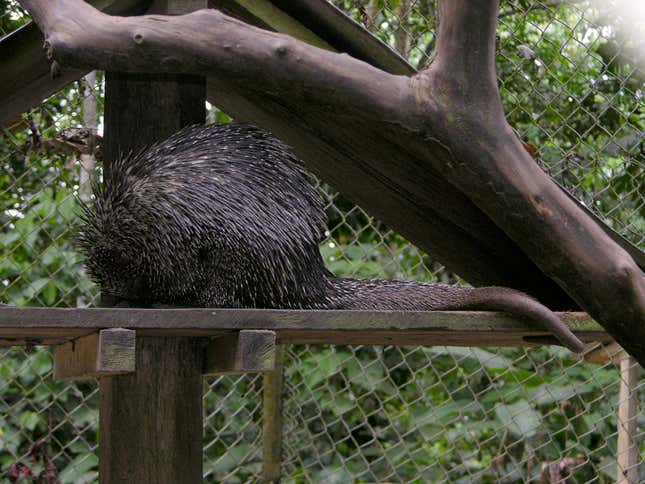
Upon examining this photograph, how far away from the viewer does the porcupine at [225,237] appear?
1793 millimetres

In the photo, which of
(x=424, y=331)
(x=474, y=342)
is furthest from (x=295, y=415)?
(x=424, y=331)

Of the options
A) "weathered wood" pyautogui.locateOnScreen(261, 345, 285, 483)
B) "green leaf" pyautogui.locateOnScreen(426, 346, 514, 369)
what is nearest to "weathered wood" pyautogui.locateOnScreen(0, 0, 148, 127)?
"weathered wood" pyautogui.locateOnScreen(261, 345, 285, 483)

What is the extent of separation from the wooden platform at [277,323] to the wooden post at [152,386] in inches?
7.9

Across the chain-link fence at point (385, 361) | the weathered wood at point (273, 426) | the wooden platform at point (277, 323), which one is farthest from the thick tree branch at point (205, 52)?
the weathered wood at point (273, 426)

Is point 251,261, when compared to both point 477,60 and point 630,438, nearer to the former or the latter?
point 477,60

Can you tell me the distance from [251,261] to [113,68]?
0.47m

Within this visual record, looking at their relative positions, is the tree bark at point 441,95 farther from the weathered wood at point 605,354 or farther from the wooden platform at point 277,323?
the weathered wood at point 605,354

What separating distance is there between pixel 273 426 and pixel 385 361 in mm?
620

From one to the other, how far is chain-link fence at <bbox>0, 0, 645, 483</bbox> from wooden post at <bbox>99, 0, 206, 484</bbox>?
1.85 ft

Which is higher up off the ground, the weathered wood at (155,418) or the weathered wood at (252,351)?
the weathered wood at (252,351)

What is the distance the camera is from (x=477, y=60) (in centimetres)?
165

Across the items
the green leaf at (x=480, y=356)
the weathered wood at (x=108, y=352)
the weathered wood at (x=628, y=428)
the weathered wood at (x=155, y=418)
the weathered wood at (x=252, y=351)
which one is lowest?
the green leaf at (x=480, y=356)

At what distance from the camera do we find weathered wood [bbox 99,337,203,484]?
6.35 ft

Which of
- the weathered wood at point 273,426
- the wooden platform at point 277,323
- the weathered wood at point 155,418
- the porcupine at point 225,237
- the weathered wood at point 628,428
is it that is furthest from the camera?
the weathered wood at point 273,426
